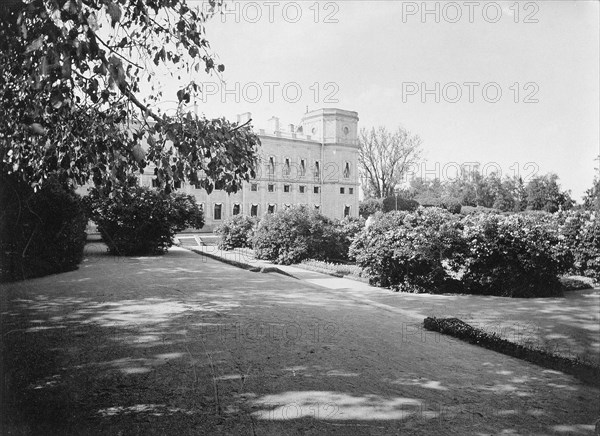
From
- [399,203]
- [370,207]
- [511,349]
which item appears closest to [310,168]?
[370,207]

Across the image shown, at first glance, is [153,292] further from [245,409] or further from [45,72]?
[45,72]

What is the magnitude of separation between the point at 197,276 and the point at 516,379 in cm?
760

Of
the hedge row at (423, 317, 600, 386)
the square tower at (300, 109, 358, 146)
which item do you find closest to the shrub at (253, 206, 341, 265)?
the hedge row at (423, 317, 600, 386)

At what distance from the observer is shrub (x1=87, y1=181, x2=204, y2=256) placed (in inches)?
576

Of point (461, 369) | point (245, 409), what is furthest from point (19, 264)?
point (461, 369)

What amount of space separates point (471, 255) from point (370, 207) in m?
45.2

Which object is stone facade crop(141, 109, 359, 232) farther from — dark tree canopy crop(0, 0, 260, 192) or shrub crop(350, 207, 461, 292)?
dark tree canopy crop(0, 0, 260, 192)

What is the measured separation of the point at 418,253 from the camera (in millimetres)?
9102

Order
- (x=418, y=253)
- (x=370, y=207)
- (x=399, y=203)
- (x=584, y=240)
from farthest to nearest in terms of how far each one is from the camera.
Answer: (x=370, y=207) < (x=399, y=203) < (x=584, y=240) < (x=418, y=253)

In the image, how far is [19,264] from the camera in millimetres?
8703

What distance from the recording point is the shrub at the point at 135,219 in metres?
14.6

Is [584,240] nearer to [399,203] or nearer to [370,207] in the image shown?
[399,203]

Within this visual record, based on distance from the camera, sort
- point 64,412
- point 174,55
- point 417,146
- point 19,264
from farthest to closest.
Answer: point 417,146
point 19,264
point 174,55
point 64,412

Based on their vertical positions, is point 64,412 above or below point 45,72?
below
